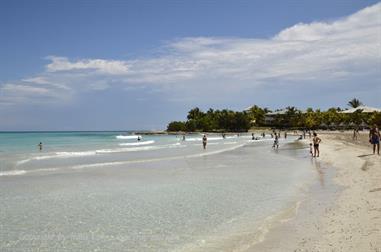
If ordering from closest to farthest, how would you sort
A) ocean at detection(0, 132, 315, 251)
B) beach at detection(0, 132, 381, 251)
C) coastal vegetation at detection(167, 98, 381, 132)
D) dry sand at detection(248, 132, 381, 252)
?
dry sand at detection(248, 132, 381, 252), beach at detection(0, 132, 381, 251), ocean at detection(0, 132, 315, 251), coastal vegetation at detection(167, 98, 381, 132)

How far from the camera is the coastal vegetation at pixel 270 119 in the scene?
113875mm

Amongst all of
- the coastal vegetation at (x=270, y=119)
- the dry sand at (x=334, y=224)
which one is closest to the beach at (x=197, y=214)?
the dry sand at (x=334, y=224)

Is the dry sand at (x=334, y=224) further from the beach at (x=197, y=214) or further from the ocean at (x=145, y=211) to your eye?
the ocean at (x=145, y=211)

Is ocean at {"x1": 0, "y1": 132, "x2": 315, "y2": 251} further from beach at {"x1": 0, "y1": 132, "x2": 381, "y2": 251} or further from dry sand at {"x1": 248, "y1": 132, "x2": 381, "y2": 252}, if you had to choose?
dry sand at {"x1": 248, "y1": 132, "x2": 381, "y2": 252}

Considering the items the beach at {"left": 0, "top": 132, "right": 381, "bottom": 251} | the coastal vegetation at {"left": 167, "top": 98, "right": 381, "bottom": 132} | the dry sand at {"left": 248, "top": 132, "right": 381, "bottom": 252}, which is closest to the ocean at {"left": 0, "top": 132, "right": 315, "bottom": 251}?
the beach at {"left": 0, "top": 132, "right": 381, "bottom": 251}

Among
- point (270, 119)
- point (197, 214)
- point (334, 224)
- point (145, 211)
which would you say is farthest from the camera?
point (270, 119)

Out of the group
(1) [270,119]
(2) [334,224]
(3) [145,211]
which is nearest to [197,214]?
(3) [145,211]

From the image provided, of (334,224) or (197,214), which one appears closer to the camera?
(334,224)

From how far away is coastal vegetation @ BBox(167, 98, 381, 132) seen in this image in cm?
11388

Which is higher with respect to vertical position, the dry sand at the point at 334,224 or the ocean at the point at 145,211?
the dry sand at the point at 334,224

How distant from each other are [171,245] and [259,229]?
83.4 inches

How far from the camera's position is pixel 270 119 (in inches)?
5586

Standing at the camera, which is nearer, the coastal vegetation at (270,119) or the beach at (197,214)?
the beach at (197,214)

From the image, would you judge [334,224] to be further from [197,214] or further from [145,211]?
[145,211]
